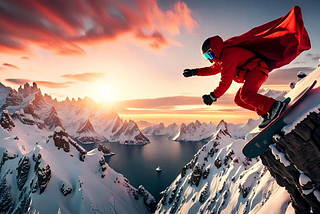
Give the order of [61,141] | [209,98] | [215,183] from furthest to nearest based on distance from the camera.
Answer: [61,141], [215,183], [209,98]

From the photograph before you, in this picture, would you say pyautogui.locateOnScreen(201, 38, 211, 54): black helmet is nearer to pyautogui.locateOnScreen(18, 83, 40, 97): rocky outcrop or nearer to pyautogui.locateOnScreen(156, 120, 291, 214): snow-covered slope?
pyautogui.locateOnScreen(156, 120, 291, 214): snow-covered slope

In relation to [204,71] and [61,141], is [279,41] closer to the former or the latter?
[204,71]

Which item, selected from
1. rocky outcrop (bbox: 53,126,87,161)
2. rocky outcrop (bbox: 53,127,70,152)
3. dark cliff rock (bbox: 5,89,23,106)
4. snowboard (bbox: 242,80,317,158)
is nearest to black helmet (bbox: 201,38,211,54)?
snowboard (bbox: 242,80,317,158)

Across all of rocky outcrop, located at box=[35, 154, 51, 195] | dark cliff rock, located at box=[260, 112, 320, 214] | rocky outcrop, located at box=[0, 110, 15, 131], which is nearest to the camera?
dark cliff rock, located at box=[260, 112, 320, 214]

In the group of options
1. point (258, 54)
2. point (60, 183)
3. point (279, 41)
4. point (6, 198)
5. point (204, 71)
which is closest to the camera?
point (279, 41)

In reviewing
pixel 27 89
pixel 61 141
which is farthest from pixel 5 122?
pixel 27 89

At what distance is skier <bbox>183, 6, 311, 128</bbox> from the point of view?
381 centimetres

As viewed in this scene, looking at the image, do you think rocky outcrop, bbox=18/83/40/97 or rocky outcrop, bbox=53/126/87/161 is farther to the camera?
rocky outcrop, bbox=18/83/40/97

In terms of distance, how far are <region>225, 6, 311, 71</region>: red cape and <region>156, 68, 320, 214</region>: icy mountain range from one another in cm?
120

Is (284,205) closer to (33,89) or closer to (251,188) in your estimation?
(251,188)

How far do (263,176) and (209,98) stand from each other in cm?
3104

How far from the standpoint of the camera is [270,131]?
4031mm

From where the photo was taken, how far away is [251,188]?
34.0 meters

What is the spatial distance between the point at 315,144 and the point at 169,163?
312 feet
